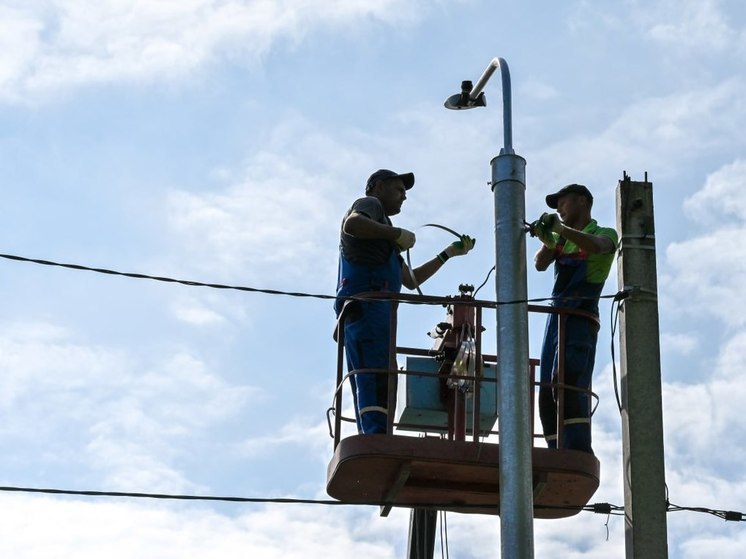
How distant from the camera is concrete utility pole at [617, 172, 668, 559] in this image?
9070 millimetres

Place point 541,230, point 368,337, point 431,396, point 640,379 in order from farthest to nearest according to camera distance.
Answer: point 431,396 → point 368,337 → point 541,230 → point 640,379

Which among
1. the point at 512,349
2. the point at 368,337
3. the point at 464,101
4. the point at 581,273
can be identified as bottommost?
the point at 512,349

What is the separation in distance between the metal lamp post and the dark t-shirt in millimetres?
1544

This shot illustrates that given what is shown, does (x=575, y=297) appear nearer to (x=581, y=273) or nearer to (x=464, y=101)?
(x=581, y=273)

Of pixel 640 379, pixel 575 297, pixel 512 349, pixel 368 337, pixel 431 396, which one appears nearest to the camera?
pixel 512 349

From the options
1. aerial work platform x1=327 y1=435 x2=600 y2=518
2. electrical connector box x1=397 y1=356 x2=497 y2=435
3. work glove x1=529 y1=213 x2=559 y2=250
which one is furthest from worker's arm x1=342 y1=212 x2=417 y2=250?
aerial work platform x1=327 y1=435 x2=600 y2=518

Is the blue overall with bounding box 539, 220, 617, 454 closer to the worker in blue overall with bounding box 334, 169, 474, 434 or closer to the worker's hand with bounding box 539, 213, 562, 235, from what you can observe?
the worker's hand with bounding box 539, 213, 562, 235

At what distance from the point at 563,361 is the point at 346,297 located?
5.36 ft

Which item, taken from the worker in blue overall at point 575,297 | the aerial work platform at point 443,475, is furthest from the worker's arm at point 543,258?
the aerial work platform at point 443,475

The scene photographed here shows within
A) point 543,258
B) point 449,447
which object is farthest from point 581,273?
point 449,447

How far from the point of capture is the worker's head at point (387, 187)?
1140cm

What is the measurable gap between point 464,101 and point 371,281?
4.79 feet

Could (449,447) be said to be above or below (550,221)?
below

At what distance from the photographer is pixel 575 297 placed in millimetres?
10656
